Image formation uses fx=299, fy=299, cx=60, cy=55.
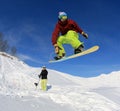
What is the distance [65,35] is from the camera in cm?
1112

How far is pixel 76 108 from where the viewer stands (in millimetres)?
11930

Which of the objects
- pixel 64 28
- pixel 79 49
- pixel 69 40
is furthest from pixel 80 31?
pixel 79 49

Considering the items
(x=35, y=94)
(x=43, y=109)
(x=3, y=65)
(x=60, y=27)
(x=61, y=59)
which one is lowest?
(x=43, y=109)

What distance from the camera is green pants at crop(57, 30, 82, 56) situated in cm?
1105

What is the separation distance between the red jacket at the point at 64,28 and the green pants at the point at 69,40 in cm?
15

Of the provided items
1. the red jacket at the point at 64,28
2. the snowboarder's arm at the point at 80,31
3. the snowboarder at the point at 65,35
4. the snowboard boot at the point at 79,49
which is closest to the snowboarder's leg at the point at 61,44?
the snowboarder at the point at 65,35

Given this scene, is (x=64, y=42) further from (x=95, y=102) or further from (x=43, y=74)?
(x=43, y=74)

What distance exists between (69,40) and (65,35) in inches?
9.7

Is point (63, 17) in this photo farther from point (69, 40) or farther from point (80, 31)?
point (69, 40)

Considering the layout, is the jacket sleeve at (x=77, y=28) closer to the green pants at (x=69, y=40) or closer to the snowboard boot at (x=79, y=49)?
the green pants at (x=69, y=40)

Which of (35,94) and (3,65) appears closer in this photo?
(35,94)

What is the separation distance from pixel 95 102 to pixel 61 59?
2.67m

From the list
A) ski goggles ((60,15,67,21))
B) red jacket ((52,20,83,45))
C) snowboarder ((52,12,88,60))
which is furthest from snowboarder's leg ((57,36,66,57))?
ski goggles ((60,15,67,21))

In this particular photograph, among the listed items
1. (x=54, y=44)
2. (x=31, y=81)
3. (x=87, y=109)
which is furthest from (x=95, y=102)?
(x=31, y=81)
